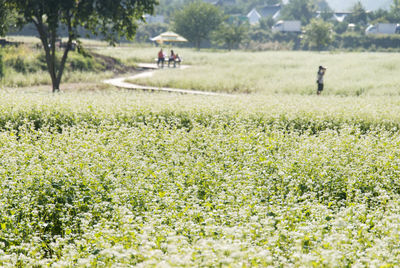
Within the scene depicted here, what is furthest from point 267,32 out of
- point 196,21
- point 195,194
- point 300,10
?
point 195,194

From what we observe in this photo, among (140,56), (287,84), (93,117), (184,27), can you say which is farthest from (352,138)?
(184,27)

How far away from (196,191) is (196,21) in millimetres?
68820

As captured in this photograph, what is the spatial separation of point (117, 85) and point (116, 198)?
19.4m

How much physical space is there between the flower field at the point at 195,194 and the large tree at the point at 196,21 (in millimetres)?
61558

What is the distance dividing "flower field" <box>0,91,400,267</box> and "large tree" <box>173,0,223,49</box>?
61.6m

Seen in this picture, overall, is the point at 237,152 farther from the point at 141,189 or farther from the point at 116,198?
the point at 116,198

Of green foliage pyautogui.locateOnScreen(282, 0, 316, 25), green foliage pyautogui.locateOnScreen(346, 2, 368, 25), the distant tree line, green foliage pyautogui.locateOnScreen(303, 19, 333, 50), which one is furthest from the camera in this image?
green foliage pyautogui.locateOnScreen(282, 0, 316, 25)

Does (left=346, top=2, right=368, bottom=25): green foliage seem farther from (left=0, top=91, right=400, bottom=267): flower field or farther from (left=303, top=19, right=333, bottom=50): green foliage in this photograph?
(left=0, top=91, right=400, bottom=267): flower field

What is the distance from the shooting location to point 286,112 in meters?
14.0

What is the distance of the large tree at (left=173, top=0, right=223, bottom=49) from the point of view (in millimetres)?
72938

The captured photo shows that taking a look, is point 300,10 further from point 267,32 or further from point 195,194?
point 195,194

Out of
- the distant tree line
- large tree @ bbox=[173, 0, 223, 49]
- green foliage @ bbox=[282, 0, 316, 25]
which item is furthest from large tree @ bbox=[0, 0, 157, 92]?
green foliage @ bbox=[282, 0, 316, 25]

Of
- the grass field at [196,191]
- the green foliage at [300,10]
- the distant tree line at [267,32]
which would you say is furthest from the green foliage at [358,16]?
the grass field at [196,191]

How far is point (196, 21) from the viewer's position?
7306 cm
